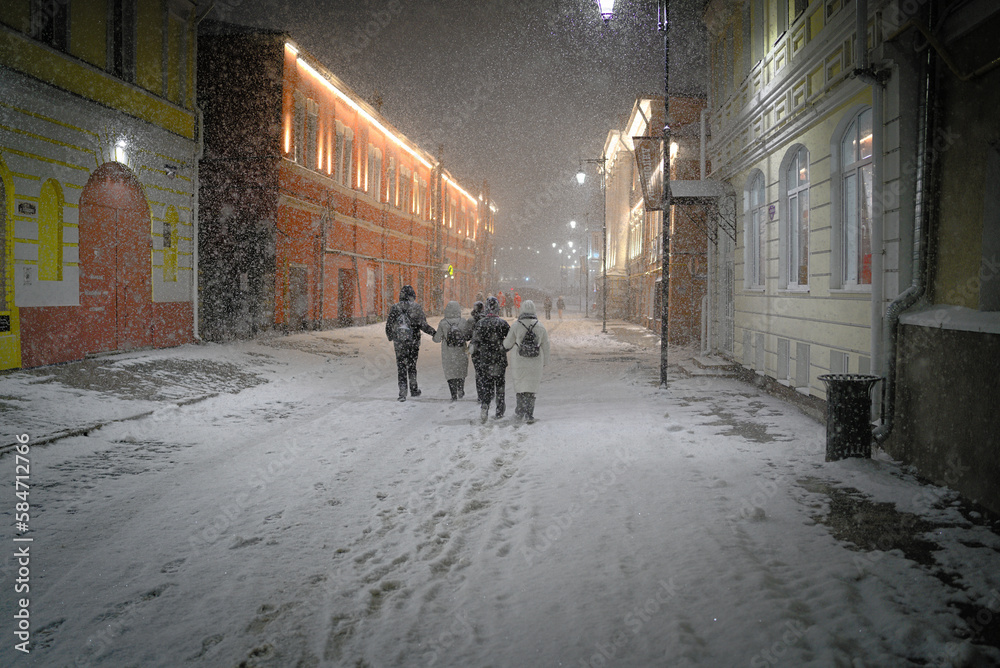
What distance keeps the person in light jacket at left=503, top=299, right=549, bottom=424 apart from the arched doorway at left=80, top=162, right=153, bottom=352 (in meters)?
8.67

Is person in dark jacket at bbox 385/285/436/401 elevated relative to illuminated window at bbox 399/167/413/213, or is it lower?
lower

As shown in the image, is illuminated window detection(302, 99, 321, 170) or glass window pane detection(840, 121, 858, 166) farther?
illuminated window detection(302, 99, 321, 170)

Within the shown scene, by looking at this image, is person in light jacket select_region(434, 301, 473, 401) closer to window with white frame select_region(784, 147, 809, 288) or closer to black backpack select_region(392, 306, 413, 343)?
black backpack select_region(392, 306, 413, 343)

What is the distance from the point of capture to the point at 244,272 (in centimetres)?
2033

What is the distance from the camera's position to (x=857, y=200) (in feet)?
28.4

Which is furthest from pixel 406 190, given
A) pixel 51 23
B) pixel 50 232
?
pixel 50 232

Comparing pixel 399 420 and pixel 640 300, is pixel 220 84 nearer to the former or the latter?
pixel 399 420

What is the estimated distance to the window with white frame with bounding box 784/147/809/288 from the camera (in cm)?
1052

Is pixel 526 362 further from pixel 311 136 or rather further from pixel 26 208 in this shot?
pixel 311 136

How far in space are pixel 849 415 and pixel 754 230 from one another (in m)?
7.53

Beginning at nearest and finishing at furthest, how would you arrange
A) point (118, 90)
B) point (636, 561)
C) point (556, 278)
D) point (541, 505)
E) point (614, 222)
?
point (636, 561) → point (541, 505) → point (118, 90) → point (614, 222) → point (556, 278)

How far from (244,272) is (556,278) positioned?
142 metres

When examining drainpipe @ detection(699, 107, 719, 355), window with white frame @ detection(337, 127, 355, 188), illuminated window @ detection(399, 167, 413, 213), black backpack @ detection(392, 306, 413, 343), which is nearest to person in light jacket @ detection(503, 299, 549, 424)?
black backpack @ detection(392, 306, 413, 343)

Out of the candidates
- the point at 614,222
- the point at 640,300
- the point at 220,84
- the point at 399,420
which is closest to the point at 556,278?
the point at 614,222
